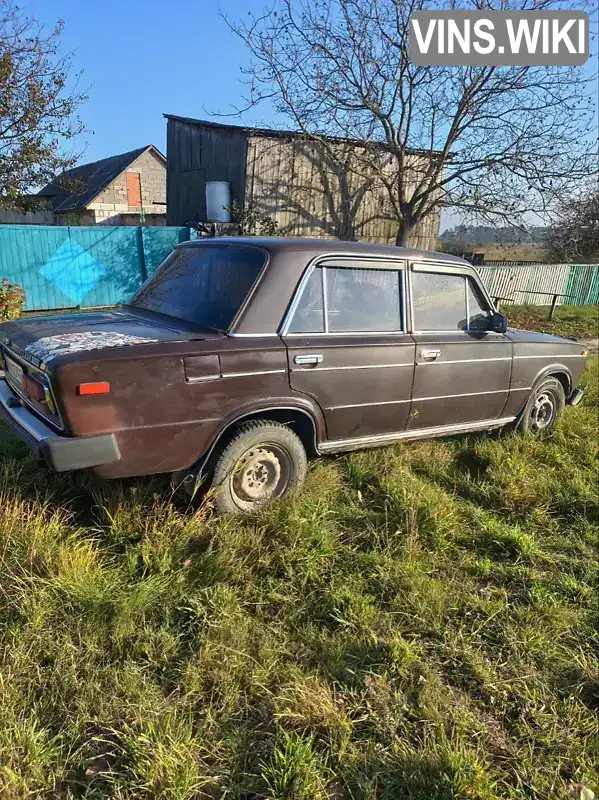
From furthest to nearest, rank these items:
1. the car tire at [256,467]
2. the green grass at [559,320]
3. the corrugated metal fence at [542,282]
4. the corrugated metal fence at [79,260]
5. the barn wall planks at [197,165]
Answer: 1. the corrugated metal fence at [542,282]
2. the barn wall planks at [197,165]
3. the green grass at [559,320]
4. the corrugated metal fence at [79,260]
5. the car tire at [256,467]

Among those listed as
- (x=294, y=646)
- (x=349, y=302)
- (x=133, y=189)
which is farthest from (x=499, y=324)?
(x=133, y=189)

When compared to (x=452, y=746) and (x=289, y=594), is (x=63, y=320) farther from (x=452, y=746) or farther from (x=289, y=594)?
(x=452, y=746)

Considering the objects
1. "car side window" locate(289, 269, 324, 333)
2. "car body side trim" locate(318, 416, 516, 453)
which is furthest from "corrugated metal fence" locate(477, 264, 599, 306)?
"car side window" locate(289, 269, 324, 333)

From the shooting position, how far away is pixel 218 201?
14.4m

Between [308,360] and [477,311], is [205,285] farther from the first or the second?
[477,311]

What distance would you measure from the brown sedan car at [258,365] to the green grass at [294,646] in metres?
0.44

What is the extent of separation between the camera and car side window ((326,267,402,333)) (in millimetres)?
3641

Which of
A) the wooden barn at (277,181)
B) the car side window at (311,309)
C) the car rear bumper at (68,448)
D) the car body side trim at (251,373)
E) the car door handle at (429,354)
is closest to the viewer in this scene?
the car rear bumper at (68,448)

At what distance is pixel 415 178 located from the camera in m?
14.6

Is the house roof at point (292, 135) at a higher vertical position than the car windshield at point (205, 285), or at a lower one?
higher

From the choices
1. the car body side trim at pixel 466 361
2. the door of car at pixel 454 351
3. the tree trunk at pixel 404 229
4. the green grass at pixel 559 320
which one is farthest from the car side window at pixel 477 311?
the tree trunk at pixel 404 229

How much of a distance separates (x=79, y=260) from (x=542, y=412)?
35.4 ft

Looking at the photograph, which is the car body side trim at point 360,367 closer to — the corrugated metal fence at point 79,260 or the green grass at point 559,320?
the corrugated metal fence at point 79,260

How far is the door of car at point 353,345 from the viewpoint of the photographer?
3461 mm
